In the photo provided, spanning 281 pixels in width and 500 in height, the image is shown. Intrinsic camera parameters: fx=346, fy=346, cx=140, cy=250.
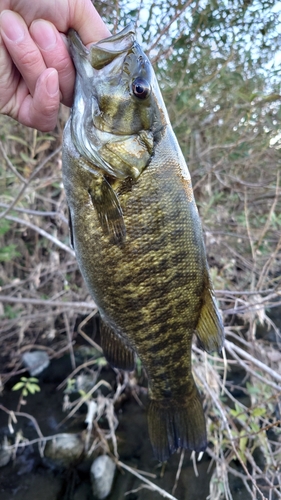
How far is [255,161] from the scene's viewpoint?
4.00 meters

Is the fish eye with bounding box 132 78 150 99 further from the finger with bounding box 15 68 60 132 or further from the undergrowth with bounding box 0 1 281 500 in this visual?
the undergrowth with bounding box 0 1 281 500

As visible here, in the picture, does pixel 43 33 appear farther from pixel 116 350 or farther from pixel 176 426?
pixel 176 426

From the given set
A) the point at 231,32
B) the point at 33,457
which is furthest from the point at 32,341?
the point at 231,32

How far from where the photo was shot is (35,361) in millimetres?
4031

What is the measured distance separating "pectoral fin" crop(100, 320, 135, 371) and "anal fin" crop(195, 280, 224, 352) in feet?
0.98

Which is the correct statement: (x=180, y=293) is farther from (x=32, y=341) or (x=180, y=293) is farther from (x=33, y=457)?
(x=32, y=341)

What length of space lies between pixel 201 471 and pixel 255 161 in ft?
10.7

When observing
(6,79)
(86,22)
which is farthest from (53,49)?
(6,79)

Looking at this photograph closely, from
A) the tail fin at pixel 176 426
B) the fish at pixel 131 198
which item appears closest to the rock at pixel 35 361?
the tail fin at pixel 176 426

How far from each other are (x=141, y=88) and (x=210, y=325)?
0.82 meters

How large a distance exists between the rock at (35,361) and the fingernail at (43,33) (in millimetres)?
3579

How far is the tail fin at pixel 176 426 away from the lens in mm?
1384

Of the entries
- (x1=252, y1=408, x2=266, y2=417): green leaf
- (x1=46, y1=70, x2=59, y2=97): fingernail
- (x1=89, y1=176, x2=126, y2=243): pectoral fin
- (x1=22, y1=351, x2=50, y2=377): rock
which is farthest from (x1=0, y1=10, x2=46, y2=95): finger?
(x1=22, y1=351, x2=50, y2=377): rock

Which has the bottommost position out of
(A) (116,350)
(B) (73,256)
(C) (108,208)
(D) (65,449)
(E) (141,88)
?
(D) (65,449)
